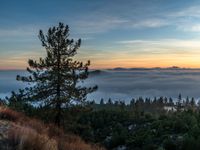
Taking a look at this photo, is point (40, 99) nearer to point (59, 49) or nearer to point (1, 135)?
point (59, 49)

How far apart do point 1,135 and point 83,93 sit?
697 inches

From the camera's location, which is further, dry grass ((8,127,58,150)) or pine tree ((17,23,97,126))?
pine tree ((17,23,97,126))

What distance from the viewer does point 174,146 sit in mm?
18109

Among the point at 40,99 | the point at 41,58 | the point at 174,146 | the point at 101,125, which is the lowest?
the point at 101,125

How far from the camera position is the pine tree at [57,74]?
23.2 m

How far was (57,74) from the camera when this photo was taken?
22922 millimetres

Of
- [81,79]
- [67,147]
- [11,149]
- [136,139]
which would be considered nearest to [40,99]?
[81,79]

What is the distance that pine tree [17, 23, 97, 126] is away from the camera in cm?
2323

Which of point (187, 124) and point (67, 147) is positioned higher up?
point (67, 147)

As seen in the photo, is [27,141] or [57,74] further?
[57,74]

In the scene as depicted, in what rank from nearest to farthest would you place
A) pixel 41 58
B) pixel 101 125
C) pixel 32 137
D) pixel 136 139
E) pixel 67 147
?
pixel 32 137 < pixel 67 147 < pixel 136 139 < pixel 41 58 < pixel 101 125

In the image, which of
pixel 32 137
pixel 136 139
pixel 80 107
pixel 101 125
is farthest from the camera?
pixel 101 125

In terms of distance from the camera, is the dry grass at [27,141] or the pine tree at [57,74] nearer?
the dry grass at [27,141]

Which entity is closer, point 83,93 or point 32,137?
point 32,137
